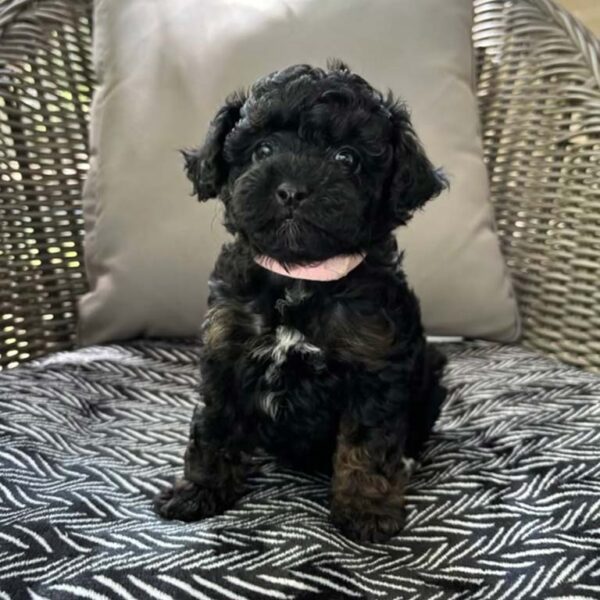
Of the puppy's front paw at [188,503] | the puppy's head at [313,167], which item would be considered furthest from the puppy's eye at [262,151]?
the puppy's front paw at [188,503]

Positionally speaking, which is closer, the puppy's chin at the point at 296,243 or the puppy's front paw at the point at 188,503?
the puppy's chin at the point at 296,243

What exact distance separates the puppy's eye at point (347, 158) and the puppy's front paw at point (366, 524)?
0.73 metres

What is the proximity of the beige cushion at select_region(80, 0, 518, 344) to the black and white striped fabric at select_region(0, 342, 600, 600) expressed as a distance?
0.28 meters

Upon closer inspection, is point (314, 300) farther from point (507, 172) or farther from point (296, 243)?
point (507, 172)

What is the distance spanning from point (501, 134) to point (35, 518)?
2.16m

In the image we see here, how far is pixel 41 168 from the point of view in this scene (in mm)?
2783

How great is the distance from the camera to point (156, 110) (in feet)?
8.77

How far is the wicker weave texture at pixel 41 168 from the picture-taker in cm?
269

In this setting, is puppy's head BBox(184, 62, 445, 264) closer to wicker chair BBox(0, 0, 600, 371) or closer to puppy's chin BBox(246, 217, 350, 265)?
puppy's chin BBox(246, 217, 350, 265)

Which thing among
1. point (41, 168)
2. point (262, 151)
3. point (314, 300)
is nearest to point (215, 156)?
point (262, 151)

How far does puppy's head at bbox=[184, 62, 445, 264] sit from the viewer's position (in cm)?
161

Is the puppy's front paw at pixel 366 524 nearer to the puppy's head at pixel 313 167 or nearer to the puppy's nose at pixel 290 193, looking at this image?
the puppy's head at pixel 313 167

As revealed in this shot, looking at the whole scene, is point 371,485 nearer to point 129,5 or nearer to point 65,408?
point 65,408

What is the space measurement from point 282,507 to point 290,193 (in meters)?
0.69
